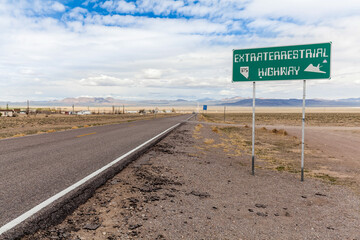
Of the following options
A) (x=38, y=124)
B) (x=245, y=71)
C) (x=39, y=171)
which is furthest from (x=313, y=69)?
(x=38, y=124)

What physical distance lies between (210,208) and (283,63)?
416 centimetres

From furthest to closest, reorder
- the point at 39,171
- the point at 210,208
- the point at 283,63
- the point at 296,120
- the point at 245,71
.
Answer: the point at 296,120, the point at 245,71, the point at 283,63, the point at 39,171, the point at 210,208

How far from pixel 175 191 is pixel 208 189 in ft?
2.47

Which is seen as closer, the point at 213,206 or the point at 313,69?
the point at 213,206

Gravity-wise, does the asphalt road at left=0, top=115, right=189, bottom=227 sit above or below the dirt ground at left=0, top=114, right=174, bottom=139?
above

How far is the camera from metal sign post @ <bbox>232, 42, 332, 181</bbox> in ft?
18.8

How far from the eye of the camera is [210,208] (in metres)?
4.06

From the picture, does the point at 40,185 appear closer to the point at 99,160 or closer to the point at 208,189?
the point at 99,160

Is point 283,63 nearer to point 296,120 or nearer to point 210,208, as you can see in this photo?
point 210,208

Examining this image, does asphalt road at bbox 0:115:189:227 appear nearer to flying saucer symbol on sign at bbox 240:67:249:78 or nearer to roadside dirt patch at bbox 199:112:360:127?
flying saucer symbol on sign at bbox 240:67:249:78

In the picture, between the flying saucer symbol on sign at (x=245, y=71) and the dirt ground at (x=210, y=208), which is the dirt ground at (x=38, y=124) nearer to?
the dirt ground at (x=210, y=208)

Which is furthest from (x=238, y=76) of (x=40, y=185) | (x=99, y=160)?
(x=40, y=185)

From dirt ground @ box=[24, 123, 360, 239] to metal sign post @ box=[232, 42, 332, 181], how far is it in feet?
3.69

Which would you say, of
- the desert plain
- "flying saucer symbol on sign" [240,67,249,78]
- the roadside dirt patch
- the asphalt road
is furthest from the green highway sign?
the roadside dirt patch
